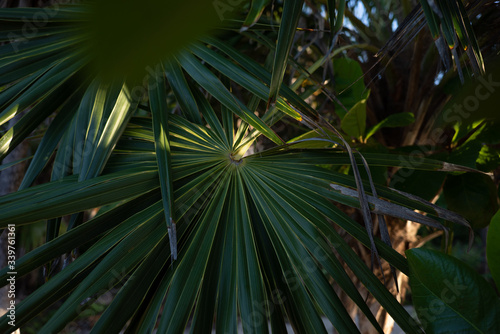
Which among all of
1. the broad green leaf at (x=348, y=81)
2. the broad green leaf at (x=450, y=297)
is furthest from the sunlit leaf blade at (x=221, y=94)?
the broad green leaf at (x=348, y=81)

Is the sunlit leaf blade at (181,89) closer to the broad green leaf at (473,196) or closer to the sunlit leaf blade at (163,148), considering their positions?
the sunlit leaf blade at (163,148)

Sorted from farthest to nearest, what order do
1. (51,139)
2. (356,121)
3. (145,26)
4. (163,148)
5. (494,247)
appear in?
(356,121) → (51,139) → (163,148) → (494,247) → (145,26)

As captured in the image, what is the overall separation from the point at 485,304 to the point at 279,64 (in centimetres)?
39

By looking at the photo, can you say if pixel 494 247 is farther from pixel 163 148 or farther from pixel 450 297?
pixel 163 148

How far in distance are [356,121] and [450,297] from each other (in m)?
0.53

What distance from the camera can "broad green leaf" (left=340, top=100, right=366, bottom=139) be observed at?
88 cm

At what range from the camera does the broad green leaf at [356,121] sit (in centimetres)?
88

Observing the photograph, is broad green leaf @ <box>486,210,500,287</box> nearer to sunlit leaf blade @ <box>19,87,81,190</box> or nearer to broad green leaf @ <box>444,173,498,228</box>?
broad green leaf @ <box>444,173,498,228</box>

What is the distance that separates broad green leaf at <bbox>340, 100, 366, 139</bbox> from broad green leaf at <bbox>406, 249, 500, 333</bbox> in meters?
0.45

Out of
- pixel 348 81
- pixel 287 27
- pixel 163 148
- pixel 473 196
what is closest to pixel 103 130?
pixel 163 148

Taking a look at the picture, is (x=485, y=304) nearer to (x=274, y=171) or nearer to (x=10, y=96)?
(x=274, y=171)

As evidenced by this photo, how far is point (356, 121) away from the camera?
92cm

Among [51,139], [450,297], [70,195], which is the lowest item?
[450,297]

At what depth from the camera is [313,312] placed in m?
0.52
